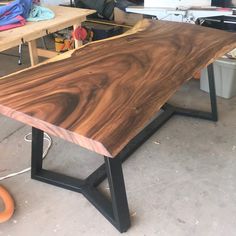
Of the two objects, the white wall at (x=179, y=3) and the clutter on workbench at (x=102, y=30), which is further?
the clutter on workbench at (x=102, y=30)

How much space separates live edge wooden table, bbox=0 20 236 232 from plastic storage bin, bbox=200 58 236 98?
49 cm

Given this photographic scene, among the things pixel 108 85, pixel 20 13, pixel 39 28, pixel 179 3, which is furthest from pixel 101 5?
pixel 108 85

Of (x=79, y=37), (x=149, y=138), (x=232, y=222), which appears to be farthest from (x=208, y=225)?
(x=79, y=37)

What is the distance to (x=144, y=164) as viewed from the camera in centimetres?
189

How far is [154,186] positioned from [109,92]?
69 centimetres

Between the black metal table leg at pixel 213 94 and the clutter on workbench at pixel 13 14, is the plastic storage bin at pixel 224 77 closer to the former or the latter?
the black metal table leg at pixel 213 94

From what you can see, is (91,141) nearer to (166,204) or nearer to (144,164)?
(166,204)

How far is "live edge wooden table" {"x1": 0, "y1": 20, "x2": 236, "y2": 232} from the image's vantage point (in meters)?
1.06

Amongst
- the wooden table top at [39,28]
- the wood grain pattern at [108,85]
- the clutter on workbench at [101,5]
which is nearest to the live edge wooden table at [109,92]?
the wood grain pattern at [108,85]

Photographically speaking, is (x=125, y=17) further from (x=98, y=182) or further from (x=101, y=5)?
(x=98, y=182)

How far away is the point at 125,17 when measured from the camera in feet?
11.4

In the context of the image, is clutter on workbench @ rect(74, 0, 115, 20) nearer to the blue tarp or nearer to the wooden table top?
the wooden table top

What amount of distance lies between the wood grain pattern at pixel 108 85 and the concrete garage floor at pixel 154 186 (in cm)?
61

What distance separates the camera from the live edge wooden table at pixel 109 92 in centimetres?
106
